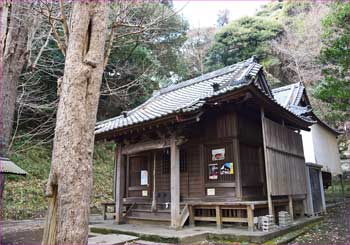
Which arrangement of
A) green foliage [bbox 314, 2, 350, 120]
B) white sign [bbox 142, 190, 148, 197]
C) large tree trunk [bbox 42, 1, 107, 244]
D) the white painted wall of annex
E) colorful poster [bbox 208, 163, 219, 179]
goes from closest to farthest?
large tree trunk [bbox 42, 1, 107, 244], colorful poster [bbox 208, 163, 219, 179], green foliage [bbox 314, 2, 350, 120], white sign [bbox 142, 190, 148, 197], the white painted wall of annex

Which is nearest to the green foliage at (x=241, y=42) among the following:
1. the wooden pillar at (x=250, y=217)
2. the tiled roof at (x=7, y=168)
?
the wooden pillar at (x=250, y=217)

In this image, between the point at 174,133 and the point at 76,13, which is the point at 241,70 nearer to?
the point at 174,133

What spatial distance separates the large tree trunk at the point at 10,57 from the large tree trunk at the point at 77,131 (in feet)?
11.5

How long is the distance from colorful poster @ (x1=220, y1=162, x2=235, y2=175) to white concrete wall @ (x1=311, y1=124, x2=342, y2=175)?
8482 mm

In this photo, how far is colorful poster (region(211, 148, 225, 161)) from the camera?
779cm

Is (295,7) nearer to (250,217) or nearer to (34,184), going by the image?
(250,217)

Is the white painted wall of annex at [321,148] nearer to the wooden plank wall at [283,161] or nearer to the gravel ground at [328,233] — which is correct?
the wooden plank wall at [283,161]

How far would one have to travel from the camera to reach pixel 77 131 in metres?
3.44

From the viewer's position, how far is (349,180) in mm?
→ 20562

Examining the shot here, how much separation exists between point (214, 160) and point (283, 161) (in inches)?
83.4

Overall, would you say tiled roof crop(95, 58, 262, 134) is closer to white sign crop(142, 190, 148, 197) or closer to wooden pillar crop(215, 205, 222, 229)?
white sign crop(142, 190, 148, 197)

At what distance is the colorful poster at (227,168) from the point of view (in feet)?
24.7

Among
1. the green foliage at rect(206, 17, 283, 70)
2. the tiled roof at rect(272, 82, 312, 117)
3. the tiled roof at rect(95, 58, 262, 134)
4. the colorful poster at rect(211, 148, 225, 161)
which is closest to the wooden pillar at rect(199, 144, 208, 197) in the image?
the colorful poster at rect(211, 148, 225, 161)

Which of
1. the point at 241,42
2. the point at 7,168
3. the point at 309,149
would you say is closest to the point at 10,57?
the point at 7,168
